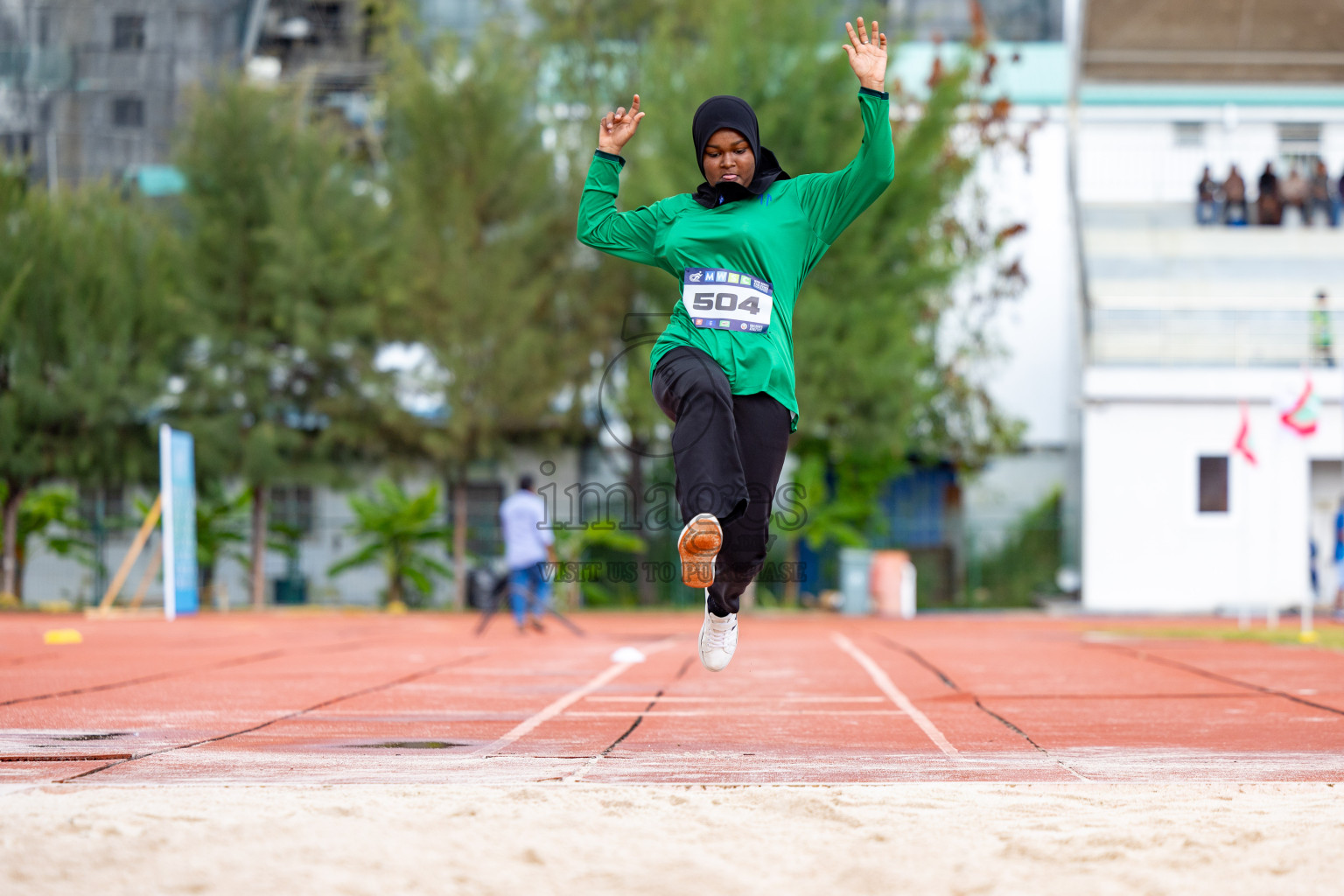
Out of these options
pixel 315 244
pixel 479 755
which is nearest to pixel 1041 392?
pixel 315 244

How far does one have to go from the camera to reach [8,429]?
22.8 m

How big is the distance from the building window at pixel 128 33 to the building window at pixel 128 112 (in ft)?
4.65

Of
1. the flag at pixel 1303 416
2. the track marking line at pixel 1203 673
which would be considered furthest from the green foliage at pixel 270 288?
the track marking line at pixel 1203 673

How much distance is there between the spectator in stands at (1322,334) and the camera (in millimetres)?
24719

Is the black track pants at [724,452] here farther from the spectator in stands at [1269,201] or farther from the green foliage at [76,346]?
the spectator in stands at [1269,201]

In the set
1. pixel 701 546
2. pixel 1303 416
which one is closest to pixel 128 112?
pixel 1303 416

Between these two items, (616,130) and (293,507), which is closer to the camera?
(616,130)

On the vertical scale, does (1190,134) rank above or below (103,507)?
above

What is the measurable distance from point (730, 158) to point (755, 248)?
333 millimetres

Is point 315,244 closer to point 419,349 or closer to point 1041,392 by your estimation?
point 419,349

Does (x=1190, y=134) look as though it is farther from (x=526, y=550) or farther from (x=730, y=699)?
(x=730, y=699)

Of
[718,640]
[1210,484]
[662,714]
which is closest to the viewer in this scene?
[718,640]

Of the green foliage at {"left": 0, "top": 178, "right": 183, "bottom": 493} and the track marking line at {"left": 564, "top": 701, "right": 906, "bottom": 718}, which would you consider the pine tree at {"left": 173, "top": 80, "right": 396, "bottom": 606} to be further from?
the track marking line at {"left": 564, "top": 701, "right": 906, "bottom": 718}

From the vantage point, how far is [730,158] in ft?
16.4
